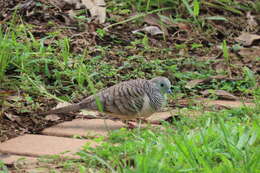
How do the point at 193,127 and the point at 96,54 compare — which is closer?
the point at 193,127

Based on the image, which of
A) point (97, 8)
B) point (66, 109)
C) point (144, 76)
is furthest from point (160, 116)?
point (97, 8)

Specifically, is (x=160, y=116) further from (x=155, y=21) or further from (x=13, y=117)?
(x=155, y=21)

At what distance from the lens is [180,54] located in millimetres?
7016

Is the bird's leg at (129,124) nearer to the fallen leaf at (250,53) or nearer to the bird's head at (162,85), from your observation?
the bird's head at (162,85)

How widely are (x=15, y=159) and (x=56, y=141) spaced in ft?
1.75

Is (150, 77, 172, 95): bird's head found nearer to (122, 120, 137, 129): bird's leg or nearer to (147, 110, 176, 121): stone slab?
(147, 110, 176, 121): stone slab

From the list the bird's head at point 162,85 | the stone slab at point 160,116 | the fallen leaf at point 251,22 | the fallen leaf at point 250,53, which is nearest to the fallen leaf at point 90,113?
the stone slab at point 160,116

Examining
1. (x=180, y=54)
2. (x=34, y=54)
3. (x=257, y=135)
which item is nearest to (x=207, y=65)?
(x=180, y=54)

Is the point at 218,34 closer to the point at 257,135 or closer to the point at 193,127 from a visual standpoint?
the point at 193,127

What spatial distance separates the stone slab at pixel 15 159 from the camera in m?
3.79

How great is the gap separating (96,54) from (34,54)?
878 millimetres

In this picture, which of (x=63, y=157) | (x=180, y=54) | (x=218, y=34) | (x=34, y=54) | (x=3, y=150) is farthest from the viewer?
(x=218, y=34)

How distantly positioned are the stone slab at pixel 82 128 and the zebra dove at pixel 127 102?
0.38 feet

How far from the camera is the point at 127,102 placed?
4.96m
